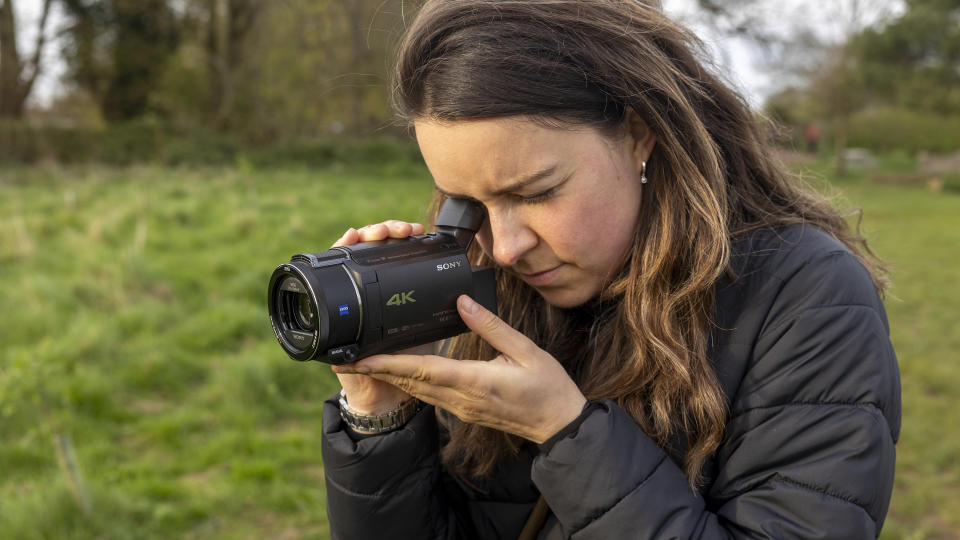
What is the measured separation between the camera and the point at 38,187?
39.3 feet

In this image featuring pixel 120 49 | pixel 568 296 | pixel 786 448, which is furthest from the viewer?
pixel 120 49

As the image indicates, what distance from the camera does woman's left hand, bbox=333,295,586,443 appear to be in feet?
5.16

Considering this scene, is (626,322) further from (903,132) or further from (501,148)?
(903,132)

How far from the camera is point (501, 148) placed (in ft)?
5.32

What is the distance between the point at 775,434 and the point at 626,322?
40 cm

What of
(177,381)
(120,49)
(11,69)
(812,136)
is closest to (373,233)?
(177,381)

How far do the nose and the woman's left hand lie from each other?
0.16 meters

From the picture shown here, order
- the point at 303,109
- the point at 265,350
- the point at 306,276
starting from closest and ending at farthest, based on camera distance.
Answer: the point at 306,276 < the point at 265,350 < the point at 303,109

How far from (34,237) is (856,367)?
7.77m

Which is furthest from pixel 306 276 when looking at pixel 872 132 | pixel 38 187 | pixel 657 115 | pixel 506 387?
pixel 872 132

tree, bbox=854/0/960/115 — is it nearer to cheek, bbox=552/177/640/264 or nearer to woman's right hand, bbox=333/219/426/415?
cheek, bbox=552/177/640/264

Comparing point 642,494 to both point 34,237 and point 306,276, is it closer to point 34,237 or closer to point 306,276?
point 306,276

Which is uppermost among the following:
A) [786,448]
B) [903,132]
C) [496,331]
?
[496,331]

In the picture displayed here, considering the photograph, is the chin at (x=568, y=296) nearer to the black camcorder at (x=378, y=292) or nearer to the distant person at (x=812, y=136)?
the black camcorder at (x=378, y=292)
